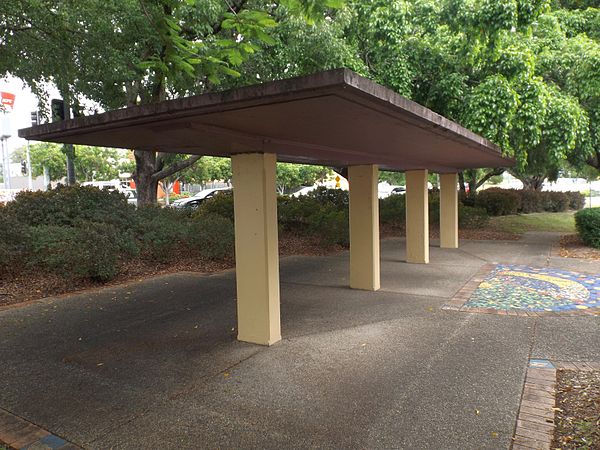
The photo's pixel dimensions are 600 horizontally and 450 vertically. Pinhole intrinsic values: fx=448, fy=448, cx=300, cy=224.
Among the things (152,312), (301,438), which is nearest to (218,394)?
(301,438)

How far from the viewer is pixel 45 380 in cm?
413

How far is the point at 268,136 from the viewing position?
443cm

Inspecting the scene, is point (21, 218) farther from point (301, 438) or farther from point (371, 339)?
point (301, 438)

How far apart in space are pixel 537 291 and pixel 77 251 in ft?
25.2

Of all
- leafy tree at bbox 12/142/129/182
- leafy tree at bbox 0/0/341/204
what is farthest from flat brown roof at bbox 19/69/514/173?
leafy tree at bbox 12/142/129/182

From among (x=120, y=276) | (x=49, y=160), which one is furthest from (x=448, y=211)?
(x=49, y=160)

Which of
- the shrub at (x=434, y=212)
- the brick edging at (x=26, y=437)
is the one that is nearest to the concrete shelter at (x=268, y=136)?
the brick edging at (x=26, y=437)

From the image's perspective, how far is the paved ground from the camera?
3.21m

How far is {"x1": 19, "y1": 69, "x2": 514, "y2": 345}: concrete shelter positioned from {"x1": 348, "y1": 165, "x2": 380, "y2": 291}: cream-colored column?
0.02 metres

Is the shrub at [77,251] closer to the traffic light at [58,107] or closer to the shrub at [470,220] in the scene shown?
the traffic light at [58,107]

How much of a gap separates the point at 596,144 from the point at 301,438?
1257cm

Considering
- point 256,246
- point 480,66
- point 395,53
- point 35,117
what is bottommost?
point 256,246

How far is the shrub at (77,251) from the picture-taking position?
7.68 meters

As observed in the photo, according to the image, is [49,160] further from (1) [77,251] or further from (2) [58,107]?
(1) [77,251]
